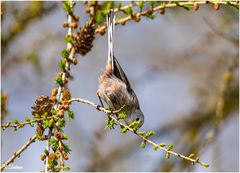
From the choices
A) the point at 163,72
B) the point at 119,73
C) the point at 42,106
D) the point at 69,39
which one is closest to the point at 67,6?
the point at 69,39

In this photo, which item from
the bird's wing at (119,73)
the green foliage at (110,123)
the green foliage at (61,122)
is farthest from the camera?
the bird's wing at (119,73)

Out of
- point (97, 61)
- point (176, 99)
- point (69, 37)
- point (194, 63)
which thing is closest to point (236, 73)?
point (194, 63)

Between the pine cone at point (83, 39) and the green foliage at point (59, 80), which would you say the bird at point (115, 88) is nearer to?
the pine cone at point (83, 39)

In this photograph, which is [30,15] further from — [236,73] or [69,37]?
[236,73]

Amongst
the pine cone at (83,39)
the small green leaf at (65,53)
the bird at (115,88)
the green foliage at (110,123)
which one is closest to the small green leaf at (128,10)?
the pine cone at (83,39)

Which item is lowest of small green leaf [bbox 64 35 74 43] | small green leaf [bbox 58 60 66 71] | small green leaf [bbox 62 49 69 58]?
small green leaf [bbox 58 60 66 71]

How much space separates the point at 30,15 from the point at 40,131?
1.84m

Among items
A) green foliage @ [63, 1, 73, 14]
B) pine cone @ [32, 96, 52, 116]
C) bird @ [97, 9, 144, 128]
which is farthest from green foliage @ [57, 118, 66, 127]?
bird @ [97, 9, 144, 128]

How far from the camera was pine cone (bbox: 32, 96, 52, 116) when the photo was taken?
178 centimetres

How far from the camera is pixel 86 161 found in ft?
15.3

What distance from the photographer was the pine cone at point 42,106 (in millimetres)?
1776

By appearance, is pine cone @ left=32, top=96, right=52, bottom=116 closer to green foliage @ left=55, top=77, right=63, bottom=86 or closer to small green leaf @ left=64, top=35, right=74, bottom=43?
green foliage @ left=55, top=77, right=63, bottom=86

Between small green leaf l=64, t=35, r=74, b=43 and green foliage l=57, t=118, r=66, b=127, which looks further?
small green leaf l=64, t=35, r=74, b=43

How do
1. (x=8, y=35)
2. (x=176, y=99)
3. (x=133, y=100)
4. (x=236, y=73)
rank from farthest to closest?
(x=176, y=99) < (x=236, y=73) < (x=8, y=35) < (x=133, y=100)
